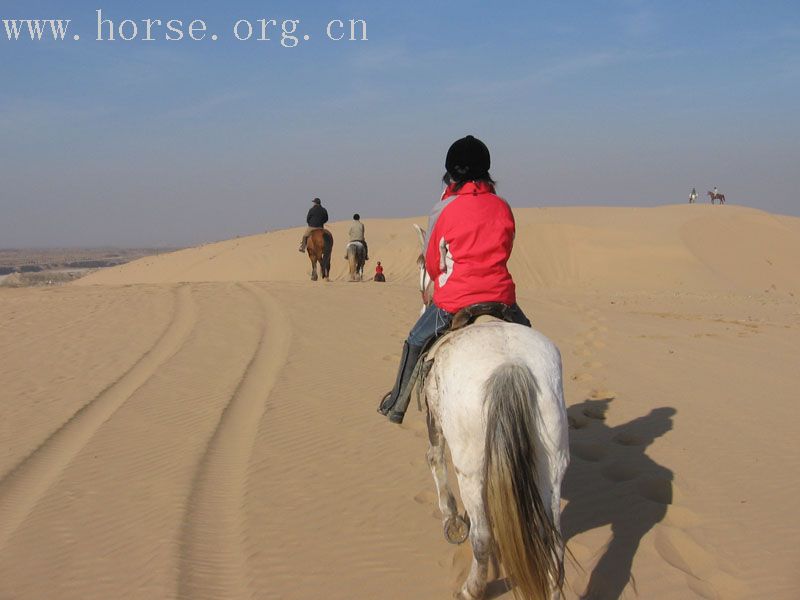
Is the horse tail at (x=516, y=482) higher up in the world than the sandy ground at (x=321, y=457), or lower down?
higher up

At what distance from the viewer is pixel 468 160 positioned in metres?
4.29

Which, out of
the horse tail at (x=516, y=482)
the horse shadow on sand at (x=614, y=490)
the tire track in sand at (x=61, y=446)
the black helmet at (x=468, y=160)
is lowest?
the horse shadow on sand at (x=614, y=490)

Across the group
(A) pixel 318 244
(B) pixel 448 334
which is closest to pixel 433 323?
(B) pixel 448 334

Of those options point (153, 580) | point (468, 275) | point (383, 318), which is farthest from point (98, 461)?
point (383, 318)

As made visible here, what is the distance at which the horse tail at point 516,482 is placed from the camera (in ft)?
10.6

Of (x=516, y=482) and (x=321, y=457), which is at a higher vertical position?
(x=516, y=482)

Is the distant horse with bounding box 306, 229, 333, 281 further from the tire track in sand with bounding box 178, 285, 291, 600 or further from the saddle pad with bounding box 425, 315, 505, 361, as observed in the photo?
the saddle pad with bounding box 425, 315, 505, 361

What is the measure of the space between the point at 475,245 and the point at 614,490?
2.43m

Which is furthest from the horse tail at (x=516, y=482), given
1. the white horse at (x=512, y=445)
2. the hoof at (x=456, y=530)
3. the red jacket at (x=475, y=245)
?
the hoof at (x=456, y=530)

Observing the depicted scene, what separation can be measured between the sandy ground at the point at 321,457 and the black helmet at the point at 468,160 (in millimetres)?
2451

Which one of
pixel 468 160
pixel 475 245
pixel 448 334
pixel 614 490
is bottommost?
pixel 614 490

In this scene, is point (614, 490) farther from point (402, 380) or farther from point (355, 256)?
point (355, 256)

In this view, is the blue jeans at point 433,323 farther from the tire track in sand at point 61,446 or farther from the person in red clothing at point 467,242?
the tire track in sand at point 61,446

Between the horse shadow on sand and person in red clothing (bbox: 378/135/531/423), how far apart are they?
154 cm
